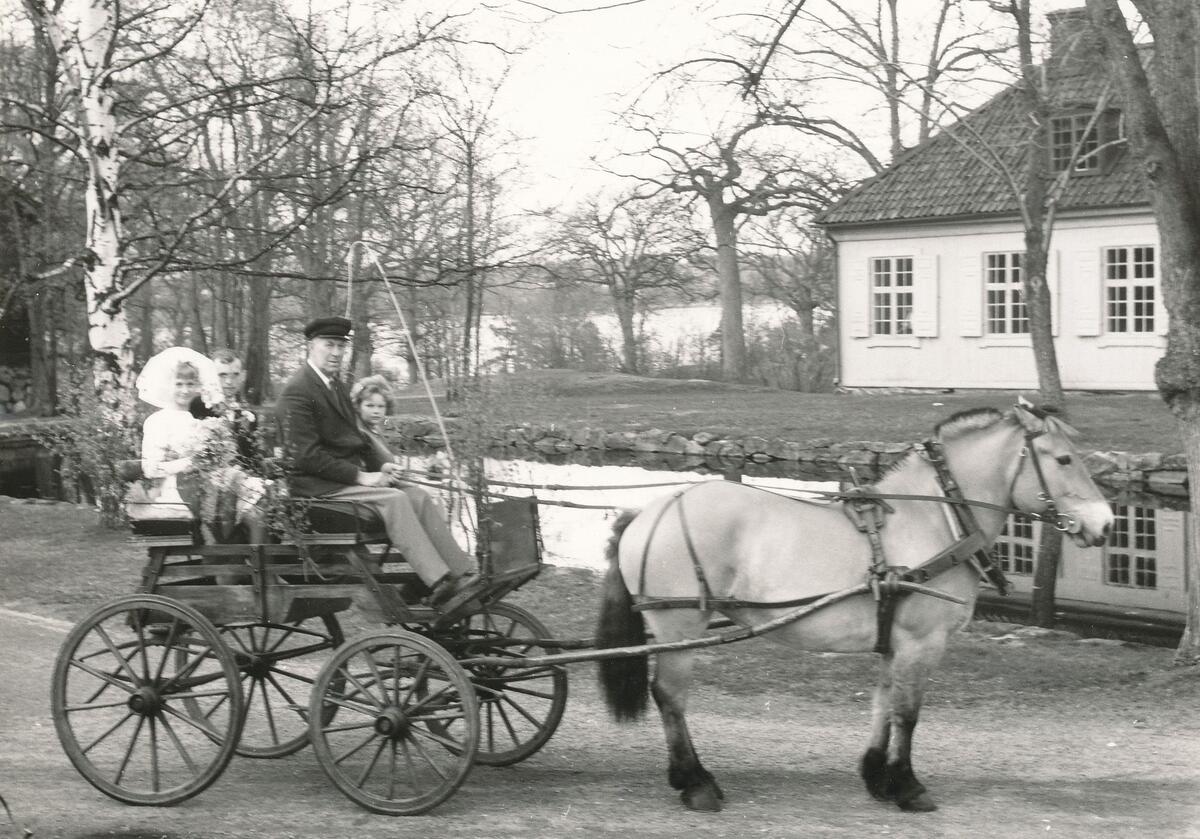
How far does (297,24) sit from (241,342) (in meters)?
24.4

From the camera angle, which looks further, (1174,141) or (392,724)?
(1174,141)

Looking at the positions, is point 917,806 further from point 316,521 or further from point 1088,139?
point 1088,139

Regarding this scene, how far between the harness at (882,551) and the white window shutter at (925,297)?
1013 inches

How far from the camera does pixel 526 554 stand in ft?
20.0

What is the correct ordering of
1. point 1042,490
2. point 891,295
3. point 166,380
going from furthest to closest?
point 891,295, point 166,380, point 1042,490

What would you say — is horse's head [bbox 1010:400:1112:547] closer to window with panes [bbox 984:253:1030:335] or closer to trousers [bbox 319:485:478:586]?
trousers [bbox 319:485:478:586]

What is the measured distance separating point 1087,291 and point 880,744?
25.2m

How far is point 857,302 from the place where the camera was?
3186 cm

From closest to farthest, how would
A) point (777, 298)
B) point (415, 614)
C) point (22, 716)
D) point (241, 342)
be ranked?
point (415, 614), point (22, 716), point (241, 342), point (777, 298)

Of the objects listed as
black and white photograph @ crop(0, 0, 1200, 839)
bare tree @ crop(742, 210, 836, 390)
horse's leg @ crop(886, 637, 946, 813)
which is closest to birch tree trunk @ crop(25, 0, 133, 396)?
black and white photograph @ crop(0, 0, 1200, 839)

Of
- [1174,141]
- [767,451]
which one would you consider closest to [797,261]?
[767,451]

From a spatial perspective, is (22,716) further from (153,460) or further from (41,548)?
(41,548)

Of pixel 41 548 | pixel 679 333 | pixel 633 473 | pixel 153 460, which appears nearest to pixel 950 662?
pixel 153 460

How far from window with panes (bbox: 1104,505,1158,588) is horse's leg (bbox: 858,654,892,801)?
5788 millimetres
